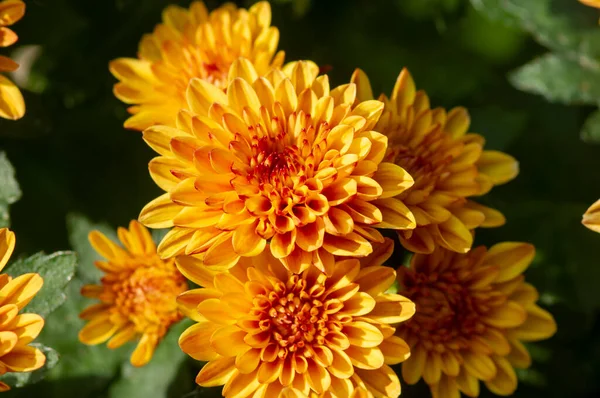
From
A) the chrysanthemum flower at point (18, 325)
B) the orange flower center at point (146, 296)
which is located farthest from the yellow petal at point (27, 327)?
the orange flower center at point (146, 296)

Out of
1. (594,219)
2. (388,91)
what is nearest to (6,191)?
(388,91)

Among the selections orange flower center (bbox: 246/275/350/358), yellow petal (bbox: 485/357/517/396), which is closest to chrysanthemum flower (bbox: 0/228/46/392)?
orange flower center (bbox: 246/275/350/358)

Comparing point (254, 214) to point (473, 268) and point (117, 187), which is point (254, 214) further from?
point (117, 187)

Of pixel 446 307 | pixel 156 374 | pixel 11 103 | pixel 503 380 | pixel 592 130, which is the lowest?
pixel 156 374

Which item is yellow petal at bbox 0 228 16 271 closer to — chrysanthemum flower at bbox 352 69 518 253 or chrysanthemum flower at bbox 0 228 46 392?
chrysanthemum flower at bbox 0 228 46 392

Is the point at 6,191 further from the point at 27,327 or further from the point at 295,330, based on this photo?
the point at 295,330

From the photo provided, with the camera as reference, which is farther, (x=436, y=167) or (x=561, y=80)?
(x=561, y=80)
